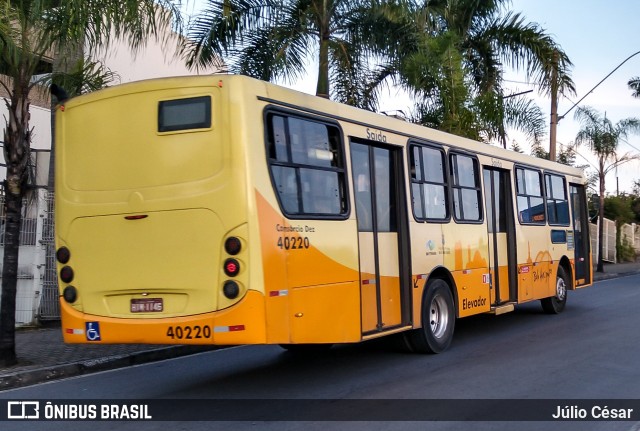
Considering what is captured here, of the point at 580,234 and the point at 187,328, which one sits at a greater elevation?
the point at 580,234

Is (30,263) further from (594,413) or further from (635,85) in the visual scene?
(635,85)

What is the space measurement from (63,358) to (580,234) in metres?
11.3

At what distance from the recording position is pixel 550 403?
24.4 feet

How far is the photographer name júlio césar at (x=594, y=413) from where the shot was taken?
7.02 meters

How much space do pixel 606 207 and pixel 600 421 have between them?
35.7 meters

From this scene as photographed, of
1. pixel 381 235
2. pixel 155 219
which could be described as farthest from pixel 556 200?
pixel 155 219

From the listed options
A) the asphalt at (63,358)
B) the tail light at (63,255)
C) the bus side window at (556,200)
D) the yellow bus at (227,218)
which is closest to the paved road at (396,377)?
the asphalt at (63,358)

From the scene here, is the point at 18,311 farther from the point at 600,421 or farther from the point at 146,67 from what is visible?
the point at 146,67

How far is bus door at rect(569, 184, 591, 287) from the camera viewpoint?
1631 centimetres

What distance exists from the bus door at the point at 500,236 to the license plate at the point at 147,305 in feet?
20.8

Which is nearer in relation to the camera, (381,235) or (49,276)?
(381,235)

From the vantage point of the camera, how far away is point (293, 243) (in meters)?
7.49

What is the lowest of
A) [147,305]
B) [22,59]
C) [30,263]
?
[147,305]

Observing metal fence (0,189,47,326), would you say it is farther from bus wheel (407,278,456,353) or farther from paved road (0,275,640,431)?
bus wheel (407,278,456,353)
